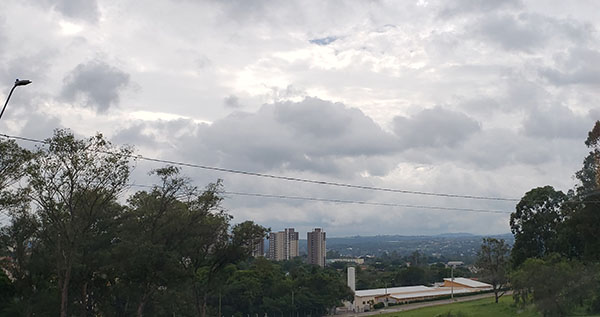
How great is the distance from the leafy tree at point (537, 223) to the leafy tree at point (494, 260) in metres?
7.53

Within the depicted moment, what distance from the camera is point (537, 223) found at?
56.1m

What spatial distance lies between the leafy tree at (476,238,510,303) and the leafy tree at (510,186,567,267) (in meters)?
7.53

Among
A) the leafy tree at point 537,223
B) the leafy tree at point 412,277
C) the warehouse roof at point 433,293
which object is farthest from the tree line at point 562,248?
the leafy tree at point 412,277

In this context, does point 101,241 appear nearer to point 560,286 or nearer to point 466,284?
point 560,286

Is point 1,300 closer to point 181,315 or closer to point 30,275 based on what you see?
point 30,275

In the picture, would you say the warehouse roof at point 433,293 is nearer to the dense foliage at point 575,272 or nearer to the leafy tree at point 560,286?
the dense foliage at point 575,272

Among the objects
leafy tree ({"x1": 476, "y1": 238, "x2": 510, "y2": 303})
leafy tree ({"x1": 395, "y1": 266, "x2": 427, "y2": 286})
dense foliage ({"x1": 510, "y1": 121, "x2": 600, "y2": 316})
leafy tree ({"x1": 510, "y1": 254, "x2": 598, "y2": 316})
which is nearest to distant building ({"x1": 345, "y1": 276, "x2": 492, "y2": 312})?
leafy tree ({"x1": 476, "y1": 238, "x2": 510, "y2": 303})

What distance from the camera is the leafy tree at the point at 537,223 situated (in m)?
55.6

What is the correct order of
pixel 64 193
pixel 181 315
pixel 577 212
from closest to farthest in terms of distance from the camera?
pixel 64 193 → pixel 577 212 → pixel 181 315

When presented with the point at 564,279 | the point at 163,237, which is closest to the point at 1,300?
the point at 163,237

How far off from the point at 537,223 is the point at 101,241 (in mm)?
41173

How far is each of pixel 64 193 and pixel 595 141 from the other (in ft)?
109

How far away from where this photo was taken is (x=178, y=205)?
1372 inches

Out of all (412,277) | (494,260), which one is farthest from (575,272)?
(412,277)
